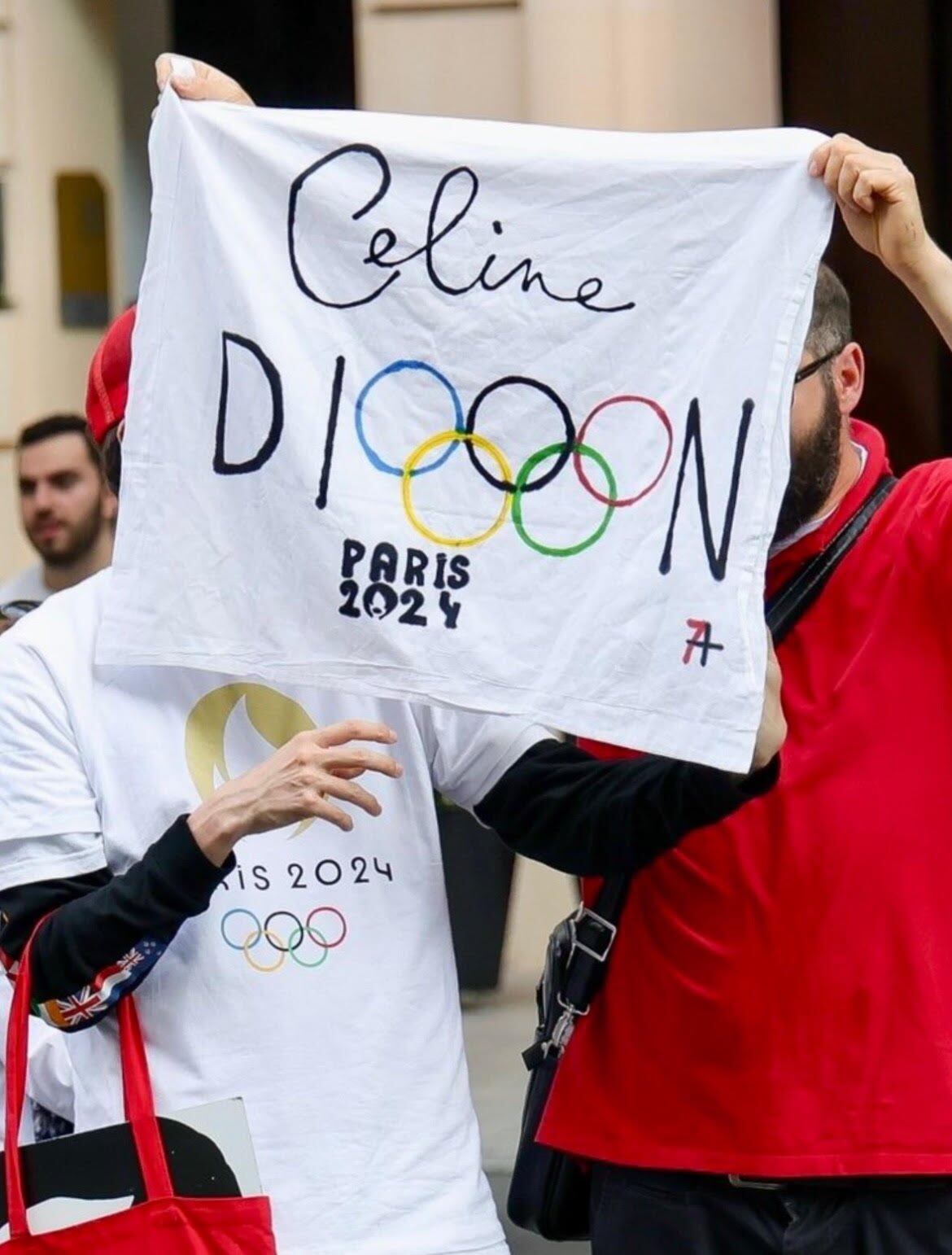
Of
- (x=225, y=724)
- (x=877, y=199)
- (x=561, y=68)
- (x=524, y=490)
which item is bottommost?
(x=225, y=724)

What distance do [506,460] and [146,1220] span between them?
100 centimetres

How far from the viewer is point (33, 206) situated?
888cm

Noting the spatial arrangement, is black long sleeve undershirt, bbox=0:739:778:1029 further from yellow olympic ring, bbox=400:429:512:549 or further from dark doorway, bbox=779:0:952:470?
dark doorway, bbox=779:0:952:470

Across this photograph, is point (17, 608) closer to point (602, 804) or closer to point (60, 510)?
point (60, 510)

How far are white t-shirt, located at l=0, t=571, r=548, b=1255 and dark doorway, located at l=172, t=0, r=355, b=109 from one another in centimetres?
697

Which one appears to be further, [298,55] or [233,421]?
[298,55]

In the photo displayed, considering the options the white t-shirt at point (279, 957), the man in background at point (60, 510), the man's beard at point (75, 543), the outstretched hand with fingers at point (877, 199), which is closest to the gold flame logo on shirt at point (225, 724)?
the white t-shirt at point (279, 957)

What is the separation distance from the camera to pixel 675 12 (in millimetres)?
7977

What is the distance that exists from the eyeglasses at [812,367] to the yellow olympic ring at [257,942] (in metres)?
0.95

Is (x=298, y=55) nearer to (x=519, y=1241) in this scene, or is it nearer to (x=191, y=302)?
(x=519, y=1241)

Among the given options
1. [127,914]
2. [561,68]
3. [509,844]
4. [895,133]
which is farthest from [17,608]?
[895,133]

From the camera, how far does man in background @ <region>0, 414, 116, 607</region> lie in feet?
22.7

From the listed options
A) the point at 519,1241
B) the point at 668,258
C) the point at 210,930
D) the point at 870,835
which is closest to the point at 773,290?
the point at 668,258

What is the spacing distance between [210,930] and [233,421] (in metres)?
0.63
